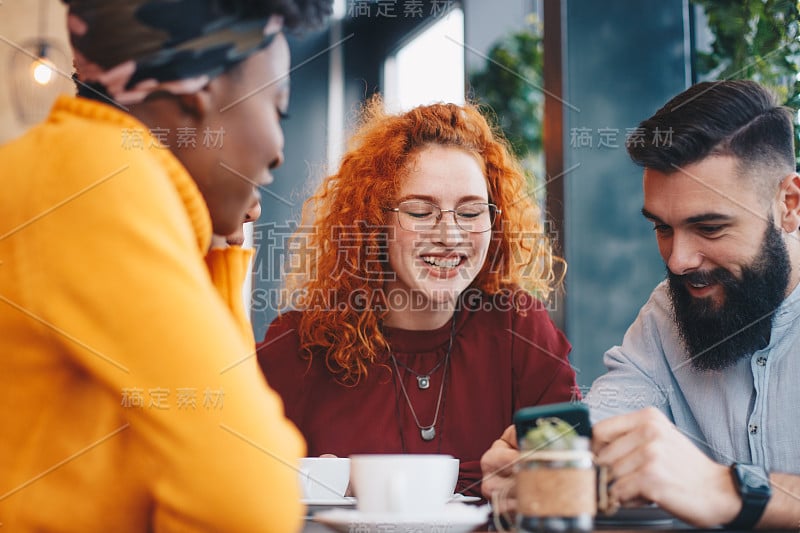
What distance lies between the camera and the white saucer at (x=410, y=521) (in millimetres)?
875

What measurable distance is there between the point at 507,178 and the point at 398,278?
473mm

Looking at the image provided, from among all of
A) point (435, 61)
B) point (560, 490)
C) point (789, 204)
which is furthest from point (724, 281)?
point (435, 61)

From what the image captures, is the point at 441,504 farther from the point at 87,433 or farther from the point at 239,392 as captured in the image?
the point at 87,433

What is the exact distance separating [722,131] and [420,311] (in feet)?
3.04

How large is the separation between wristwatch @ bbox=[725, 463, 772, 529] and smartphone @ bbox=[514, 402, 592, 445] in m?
0.33

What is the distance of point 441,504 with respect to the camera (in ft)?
3.07

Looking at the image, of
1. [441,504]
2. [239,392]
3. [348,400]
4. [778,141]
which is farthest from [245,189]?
[778,141]

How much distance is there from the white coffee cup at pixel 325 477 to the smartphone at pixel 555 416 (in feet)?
1.70

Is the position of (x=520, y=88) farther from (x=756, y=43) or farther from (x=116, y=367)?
(x=116, y=367)

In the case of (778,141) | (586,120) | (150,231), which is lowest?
(150,231)

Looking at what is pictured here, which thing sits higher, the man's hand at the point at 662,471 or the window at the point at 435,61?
the window at the point at 435,61

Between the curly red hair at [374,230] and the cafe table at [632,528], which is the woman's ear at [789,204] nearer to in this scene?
the curly red hair at [374,230]

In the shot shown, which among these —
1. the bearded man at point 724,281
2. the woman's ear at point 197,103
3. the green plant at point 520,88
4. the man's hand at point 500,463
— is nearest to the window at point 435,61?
the green plant at point 520,88

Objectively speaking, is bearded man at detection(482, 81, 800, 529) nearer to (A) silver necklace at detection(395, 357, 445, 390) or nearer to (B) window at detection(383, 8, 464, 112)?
(A) silver necklace at detection(395, 357, 445, 390)
